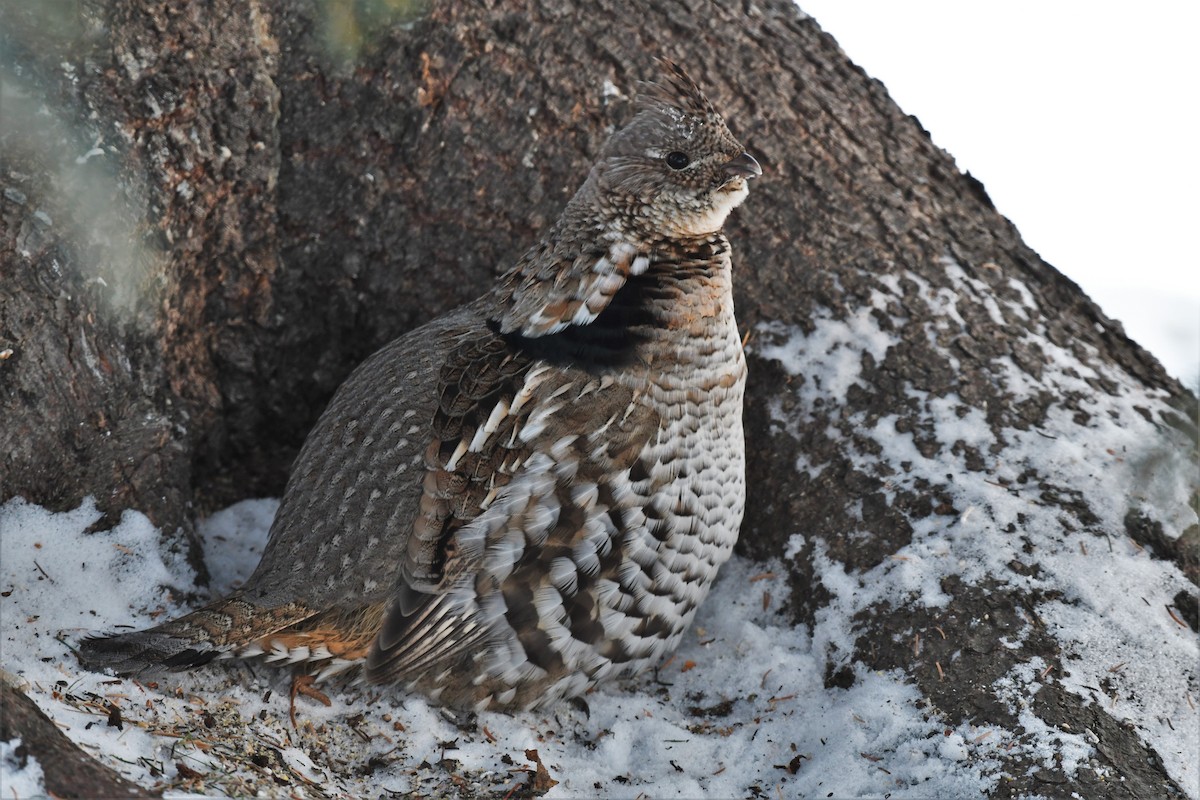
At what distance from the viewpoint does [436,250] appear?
4.02 m

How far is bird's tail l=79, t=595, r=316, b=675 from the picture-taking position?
9.36 feet

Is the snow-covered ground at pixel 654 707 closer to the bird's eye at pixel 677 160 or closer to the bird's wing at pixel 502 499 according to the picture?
the bird's wing at pixel 502 499

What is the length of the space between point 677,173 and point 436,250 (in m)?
1.18

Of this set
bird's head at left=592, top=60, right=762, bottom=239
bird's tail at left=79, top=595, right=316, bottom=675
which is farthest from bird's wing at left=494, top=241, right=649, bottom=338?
bird's tail at left=79, top=595, right=316, bottom=675

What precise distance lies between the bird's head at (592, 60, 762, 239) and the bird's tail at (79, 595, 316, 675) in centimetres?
164

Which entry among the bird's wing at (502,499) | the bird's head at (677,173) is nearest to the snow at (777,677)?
the bird's wing at (502,499)

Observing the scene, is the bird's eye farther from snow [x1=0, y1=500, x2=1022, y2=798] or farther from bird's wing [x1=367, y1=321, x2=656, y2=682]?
snow [x1=0, y1=500, x2=1022, y2=798]

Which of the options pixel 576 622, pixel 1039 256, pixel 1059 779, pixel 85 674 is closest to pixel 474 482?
pixel 576 622

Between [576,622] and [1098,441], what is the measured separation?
6.43 feet

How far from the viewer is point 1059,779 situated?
2.71 metres

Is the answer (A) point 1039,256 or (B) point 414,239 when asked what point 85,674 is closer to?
(B) point 414,239

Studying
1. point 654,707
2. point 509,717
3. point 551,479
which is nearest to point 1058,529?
point 654,707

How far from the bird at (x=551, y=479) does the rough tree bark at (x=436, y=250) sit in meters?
0.63

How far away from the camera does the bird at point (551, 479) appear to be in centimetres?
312
